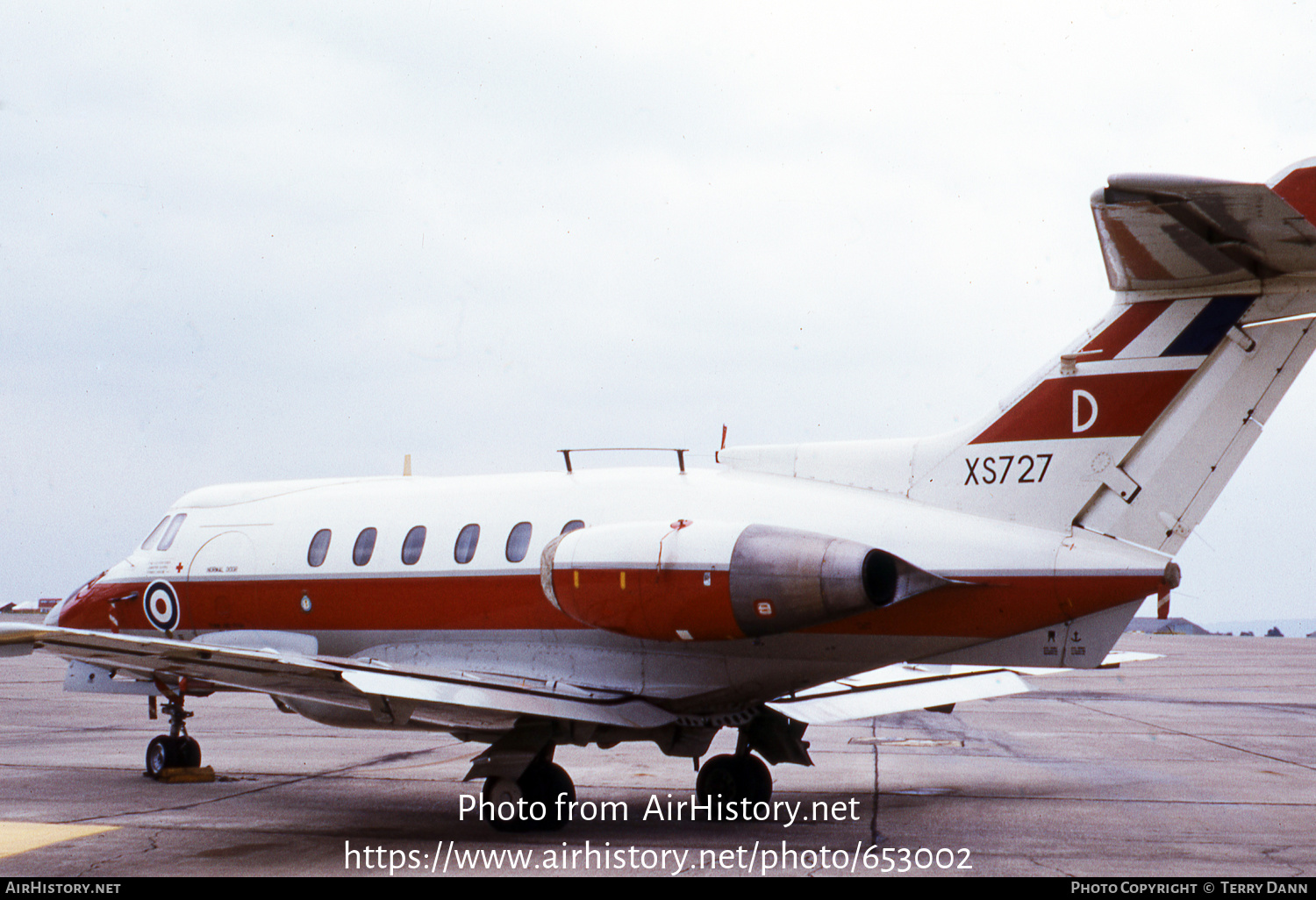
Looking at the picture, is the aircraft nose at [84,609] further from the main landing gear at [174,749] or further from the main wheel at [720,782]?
the main wheel at [720,782]

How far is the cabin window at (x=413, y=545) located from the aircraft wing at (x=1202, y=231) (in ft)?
21.3

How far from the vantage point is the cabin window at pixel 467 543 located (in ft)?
37.6

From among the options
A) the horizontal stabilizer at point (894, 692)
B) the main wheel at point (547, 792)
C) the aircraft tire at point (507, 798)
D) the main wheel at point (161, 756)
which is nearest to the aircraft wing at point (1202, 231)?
the horizontal stabilizer at point (894, 692)

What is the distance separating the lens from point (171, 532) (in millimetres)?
13984

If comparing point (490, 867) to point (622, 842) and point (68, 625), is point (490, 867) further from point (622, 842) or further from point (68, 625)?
point (68, 625)

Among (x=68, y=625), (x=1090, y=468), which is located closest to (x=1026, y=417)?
(x=1090, y=468)

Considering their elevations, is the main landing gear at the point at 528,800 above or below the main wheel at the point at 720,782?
above

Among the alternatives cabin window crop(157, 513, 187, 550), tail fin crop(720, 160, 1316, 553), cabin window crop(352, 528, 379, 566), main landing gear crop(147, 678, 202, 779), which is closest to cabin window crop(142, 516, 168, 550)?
cabin window crop(157, 513, 187, 550)

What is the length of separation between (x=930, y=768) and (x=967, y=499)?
6.29 m

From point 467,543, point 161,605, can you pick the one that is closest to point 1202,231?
point 467,543

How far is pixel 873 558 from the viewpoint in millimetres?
9094

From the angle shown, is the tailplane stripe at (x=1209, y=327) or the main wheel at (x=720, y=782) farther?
the main wheel at (x=720, y=782)

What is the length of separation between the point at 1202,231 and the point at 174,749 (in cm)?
1125

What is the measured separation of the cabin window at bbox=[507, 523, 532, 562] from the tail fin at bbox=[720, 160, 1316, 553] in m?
3.54
